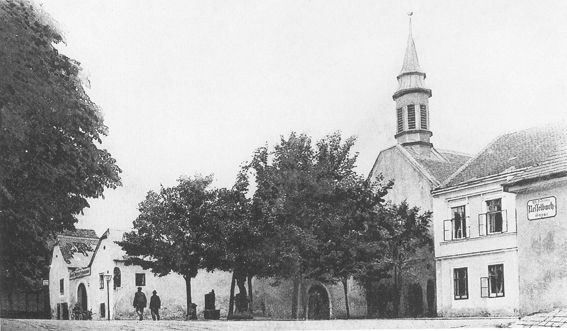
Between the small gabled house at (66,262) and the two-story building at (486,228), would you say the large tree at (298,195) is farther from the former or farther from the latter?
the small gabled house at (66,262)

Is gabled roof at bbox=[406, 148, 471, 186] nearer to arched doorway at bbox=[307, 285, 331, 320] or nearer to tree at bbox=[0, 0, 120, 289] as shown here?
arched doorway at bbox=[307, 285, 331, 320]

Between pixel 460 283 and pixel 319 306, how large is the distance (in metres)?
1.52

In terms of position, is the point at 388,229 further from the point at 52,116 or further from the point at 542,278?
the point at 52,116

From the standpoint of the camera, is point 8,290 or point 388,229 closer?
point 8,290

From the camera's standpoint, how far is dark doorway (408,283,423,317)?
31.5 ft

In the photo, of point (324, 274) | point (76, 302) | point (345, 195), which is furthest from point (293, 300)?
point (76, 302)

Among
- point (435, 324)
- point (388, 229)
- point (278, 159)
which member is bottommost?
point (435, 324)

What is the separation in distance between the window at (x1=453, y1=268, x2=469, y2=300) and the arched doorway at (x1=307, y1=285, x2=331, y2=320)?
1229 millimetres

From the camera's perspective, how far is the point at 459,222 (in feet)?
34.4

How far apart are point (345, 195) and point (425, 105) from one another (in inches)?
43.7

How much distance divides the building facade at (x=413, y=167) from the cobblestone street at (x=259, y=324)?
14 cm

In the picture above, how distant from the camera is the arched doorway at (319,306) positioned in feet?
30.6

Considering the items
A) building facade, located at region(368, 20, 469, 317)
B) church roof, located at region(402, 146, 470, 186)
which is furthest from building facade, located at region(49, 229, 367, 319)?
church roof, located at region(402, 146, 470, 186)

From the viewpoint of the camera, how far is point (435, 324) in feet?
30.8
